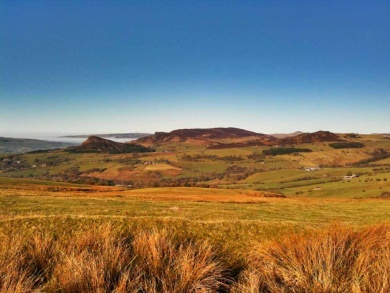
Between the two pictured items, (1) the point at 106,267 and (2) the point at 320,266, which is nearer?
(1) the point at 106,267

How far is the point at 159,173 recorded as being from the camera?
642 feet

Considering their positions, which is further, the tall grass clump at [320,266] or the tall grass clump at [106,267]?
the tall grass clump at [320,266]

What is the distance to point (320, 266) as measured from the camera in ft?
19.7

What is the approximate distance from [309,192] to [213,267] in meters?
111

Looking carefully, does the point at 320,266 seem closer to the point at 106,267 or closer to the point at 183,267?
the point at 183,267

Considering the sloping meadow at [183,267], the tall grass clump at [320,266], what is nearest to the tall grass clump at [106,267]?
the sloping meadow at [183,267]

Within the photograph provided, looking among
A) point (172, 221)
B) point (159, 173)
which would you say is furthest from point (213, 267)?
point (159, 173)

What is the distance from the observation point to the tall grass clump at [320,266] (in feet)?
18.1

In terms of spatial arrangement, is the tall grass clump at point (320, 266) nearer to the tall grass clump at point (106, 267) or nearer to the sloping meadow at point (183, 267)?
the sloping meadow at point (183, 267)

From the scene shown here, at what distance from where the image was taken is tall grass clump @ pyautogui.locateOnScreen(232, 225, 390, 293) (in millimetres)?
5508

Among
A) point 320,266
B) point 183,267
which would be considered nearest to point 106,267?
point 183,267

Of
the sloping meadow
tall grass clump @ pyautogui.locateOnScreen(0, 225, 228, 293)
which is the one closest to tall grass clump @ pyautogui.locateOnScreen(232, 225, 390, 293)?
the sloping meadow

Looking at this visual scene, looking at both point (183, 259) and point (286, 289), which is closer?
point (286, 289)

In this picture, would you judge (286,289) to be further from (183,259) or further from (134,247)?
(134,247)
